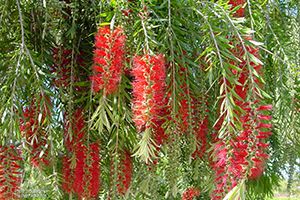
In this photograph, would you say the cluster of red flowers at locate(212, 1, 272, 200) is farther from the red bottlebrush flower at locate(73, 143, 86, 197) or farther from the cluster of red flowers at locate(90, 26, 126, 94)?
the red bottlebrush flower at locate(73, 143, 86, 197)

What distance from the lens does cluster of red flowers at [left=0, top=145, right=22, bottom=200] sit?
0.92 meters

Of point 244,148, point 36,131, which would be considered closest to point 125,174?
point 36,131

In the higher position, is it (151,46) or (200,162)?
(151,46)

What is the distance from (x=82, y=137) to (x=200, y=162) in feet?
1.01

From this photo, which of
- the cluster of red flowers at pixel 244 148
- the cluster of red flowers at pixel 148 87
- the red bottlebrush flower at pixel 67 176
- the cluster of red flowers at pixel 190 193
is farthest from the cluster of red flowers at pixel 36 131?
the cluster of red flowers at pixel 190 193

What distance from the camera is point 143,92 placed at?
88 centimetres

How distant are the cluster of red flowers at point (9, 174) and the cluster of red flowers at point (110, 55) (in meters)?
0.23

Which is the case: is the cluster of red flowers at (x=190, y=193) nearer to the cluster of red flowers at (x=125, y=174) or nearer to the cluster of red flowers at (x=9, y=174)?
the cluster of red flowers at (x=125, y=174)

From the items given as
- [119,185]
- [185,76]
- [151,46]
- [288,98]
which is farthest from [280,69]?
[119,185]

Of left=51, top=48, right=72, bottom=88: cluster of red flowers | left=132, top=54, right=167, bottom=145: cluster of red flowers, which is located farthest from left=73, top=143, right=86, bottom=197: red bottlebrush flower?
left=132, top=54, right=167, bottom=145: cluster of red flowers

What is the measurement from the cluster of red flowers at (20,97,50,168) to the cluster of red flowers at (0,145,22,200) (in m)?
0.06

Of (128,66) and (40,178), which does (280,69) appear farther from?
(40,178)

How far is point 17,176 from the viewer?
0.97 meters

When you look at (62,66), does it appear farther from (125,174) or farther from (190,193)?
(190,193)
